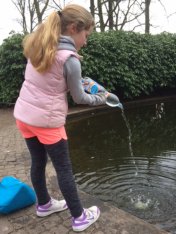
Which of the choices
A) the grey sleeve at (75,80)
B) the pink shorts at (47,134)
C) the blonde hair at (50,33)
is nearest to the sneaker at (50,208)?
the pink shorts at (47,134)

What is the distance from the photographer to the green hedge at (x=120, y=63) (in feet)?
32.4

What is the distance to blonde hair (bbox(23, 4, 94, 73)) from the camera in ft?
8.62

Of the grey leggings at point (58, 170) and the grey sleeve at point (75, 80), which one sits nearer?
the grey sleeve at point (75, 80)

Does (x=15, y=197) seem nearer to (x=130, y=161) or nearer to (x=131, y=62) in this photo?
(x=130, y=161)

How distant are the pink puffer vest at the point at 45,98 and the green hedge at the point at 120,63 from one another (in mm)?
7002

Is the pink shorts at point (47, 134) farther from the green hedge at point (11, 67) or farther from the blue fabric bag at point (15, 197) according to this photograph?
the green hedge at point (11, 67)

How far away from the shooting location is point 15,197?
3.40 meters

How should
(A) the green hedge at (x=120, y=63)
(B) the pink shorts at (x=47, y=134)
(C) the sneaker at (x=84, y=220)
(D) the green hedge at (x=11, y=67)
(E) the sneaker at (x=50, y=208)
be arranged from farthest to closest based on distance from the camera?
(A) the green hedge at (x=120, y=63) → (D) the green hedge at (x=11, y=67) → (E) the sneaker at (x=50, y=208) → (C) the sneaker at (x=84, y=220) → (B) the pink shorts at (x=47, y=134)

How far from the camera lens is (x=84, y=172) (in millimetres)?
5098

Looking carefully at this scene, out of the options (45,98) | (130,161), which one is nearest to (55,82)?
(45,98)

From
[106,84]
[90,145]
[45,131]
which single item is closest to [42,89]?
[45,131]

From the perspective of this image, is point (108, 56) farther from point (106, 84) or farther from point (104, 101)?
point (104, 101)

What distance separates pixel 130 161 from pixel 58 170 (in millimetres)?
2764

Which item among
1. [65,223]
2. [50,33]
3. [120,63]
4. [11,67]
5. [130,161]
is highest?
[50,33]
